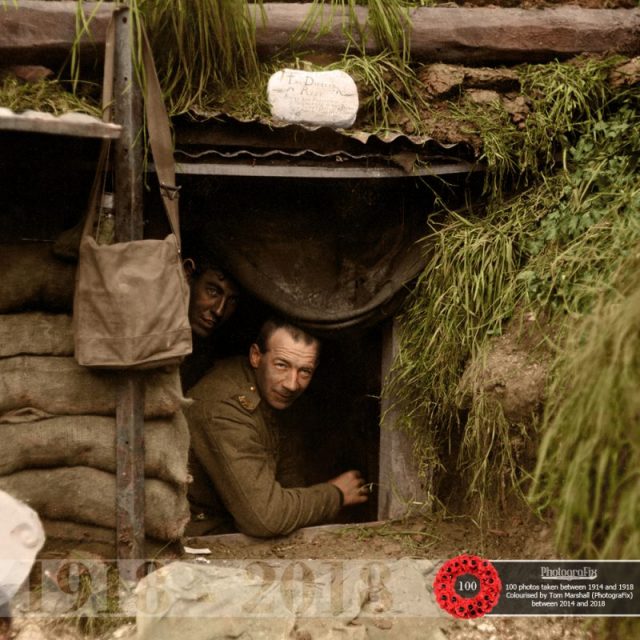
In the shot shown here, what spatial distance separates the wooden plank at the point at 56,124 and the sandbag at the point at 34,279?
770mm

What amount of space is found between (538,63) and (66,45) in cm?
252

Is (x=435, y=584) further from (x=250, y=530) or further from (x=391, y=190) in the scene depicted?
(x=391, y=190)

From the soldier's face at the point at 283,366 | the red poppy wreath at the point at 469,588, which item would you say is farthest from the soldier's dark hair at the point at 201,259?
the red poppy wreath at the point at 469,588

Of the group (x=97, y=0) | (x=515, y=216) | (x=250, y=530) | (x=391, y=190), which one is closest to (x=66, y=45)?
(x=97, y=0)

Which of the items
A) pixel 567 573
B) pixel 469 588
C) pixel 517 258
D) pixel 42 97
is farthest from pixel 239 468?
pixel 42 97

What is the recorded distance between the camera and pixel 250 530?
4891 mm

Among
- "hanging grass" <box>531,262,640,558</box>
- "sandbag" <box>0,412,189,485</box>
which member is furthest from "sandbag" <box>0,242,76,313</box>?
"hanging grass" <box>531,262,640,558</box>

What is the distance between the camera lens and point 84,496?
3.94 m

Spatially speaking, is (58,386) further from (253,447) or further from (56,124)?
(253,447)

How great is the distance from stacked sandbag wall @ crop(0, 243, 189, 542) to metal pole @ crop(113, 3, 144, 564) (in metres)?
0.05

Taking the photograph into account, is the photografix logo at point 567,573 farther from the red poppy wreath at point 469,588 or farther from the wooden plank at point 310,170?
the wooden plank at point 310,170

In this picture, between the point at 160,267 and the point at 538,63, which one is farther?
the point at 538,63

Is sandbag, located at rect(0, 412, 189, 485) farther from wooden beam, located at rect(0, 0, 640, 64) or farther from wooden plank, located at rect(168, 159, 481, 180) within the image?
wooden beam, located at rect(0, 0, 640, 64)

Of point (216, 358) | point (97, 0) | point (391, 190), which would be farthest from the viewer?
point (216, 358)
